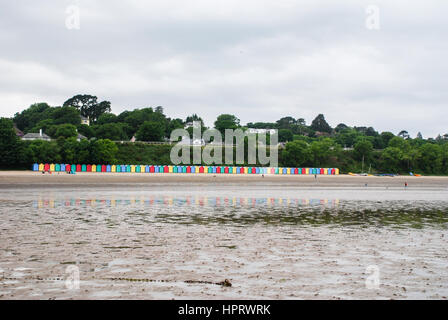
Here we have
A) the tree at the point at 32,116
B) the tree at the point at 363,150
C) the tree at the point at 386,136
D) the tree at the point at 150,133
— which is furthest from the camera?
the tree at the point at 32,116

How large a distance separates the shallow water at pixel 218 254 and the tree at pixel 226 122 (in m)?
147

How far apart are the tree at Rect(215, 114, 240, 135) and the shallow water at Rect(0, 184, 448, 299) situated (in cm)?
14678

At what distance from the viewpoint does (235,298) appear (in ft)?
34.0

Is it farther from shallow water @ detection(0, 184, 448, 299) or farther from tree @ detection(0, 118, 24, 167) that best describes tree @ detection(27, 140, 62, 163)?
shallow water @ detection(0, 184, 448, 299)

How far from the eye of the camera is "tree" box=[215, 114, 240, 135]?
17459cm

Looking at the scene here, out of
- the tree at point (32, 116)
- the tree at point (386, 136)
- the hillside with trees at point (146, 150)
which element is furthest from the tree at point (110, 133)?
the tree at point (386, 136)

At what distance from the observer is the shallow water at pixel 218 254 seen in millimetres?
11094

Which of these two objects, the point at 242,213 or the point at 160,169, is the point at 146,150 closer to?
the point at 160,169

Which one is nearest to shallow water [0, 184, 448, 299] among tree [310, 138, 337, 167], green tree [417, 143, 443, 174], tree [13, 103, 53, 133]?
tree [310, 138, 337, 167]

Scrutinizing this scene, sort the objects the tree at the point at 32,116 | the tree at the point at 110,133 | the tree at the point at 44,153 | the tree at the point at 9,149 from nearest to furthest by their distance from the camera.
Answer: the tree at the point at 9,149, the tree at the point at 44,153, the tree at the point at 110,133, the tree at the point at 32,116

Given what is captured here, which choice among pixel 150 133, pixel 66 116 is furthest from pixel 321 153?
pixel 66 116

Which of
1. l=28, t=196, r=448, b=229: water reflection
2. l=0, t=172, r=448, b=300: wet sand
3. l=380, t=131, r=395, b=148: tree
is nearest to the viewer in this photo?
l=0, t=172, r=448, b=300: wet sand

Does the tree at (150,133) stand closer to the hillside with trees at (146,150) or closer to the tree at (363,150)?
the hillside with trees at (146,150)
